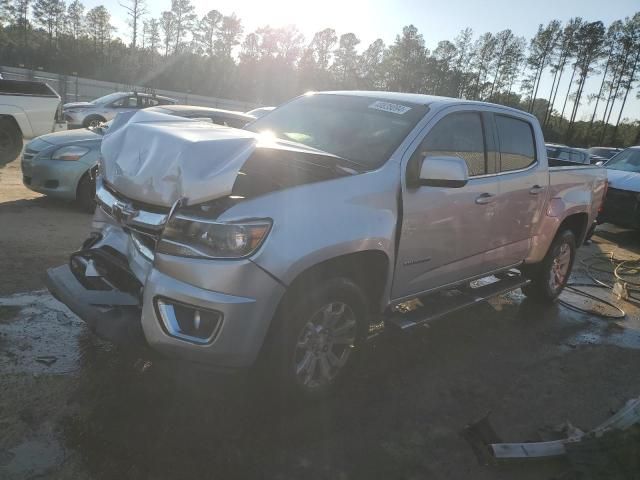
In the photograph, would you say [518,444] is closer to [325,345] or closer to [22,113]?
[325,345]

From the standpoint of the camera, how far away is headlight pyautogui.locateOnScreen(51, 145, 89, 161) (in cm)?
705

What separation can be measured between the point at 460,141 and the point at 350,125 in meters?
0.91

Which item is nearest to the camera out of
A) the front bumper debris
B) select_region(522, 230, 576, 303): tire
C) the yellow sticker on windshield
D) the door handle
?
the front bumper debris

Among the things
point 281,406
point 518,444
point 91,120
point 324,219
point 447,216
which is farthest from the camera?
point 91,120

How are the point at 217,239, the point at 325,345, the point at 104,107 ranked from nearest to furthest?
1. the point at 217,239
2. the point at 325,345
3. the point at 104,107

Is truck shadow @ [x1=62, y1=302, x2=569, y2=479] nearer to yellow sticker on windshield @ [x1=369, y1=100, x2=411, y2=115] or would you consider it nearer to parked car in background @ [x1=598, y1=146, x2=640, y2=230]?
yellow sticker on windshield @ [x1=369, y1=100, x2=411, y2=115]

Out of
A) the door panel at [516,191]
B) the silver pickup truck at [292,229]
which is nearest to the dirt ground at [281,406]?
the silver pickup truck at [292,229]

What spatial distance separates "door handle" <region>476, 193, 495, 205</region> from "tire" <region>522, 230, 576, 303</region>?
1803mm

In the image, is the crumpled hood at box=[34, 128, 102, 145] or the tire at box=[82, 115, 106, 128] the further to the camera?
the tire at box=[82, 115, 106, 128]

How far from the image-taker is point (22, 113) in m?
10.2

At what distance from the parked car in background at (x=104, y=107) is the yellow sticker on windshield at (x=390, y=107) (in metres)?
13.0

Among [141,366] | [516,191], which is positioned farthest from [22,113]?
[516,191]

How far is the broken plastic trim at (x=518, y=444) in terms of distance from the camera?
9.78 feet

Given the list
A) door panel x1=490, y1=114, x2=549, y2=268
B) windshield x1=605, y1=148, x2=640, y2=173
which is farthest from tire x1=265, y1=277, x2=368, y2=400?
windshield x1=605, y1=148, x2=640, y2=173
